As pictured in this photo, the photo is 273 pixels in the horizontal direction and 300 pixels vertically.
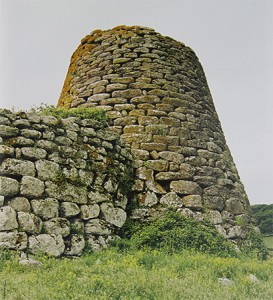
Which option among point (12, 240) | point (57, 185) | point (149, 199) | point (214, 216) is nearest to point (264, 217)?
point (214, 216)

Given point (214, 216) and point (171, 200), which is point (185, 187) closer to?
point (171, 200)

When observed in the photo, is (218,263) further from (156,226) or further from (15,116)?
(15,116)

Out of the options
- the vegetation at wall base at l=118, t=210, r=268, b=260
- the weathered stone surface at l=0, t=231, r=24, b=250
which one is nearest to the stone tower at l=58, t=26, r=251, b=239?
the vegetation at wall base at l=118, t=210, r=268, b=260

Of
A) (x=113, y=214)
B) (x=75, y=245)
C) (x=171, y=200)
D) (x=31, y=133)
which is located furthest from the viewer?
(x=171, y=200)

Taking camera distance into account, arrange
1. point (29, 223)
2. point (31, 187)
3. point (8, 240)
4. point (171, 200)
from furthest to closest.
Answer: point (171, 200)
point (31, 187)
point (29, 223)
point (8, 240)

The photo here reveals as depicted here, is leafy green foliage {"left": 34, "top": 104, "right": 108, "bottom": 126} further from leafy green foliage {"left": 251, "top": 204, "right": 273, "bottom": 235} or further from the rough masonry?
leafy green foliage {"left": 251, "top": 204, "right": 273, "bottom": 235}

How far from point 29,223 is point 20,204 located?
0.90ft

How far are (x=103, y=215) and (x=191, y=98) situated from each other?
3.34 meters

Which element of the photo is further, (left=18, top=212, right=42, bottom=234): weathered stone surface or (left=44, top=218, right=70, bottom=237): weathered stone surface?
(left=44, top=218, right=70, bottom=237): weathered stone surface

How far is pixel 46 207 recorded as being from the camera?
5.09 meters

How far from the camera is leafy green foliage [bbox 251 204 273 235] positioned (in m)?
13.2

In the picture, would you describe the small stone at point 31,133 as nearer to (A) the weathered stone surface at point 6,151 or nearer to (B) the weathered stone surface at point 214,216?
(A) the weathered stone surface at point 6,151

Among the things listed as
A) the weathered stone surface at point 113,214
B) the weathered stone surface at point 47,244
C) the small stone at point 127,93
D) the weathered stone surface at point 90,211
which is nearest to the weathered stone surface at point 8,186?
the weathered stone surface at point 47,244

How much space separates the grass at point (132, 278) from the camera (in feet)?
11.1
